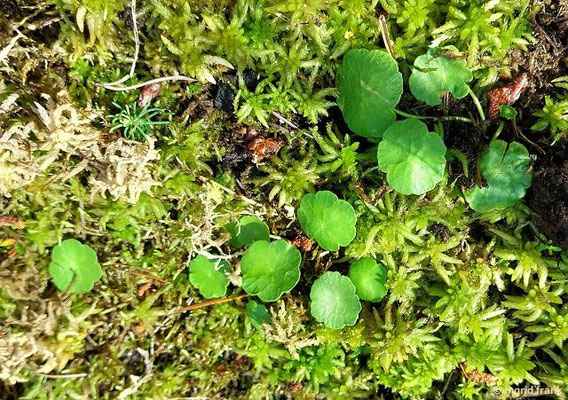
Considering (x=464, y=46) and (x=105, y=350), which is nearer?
(x=464, y=46)

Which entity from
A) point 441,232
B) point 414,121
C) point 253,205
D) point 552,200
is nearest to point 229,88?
point 253,205

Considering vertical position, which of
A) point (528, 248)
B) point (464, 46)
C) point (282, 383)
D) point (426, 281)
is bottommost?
point (282, 383)

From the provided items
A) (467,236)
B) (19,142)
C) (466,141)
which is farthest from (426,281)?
(19,142)

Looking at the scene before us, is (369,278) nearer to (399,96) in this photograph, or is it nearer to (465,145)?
(465,145)

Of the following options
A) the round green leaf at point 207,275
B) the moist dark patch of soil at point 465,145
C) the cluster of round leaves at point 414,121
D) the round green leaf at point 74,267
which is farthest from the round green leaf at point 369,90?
the round green leaf at point 74,267

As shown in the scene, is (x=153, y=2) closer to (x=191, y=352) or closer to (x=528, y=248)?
(x=191, y=352)

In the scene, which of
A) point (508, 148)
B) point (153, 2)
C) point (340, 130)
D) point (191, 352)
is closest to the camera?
point (153, 2)
